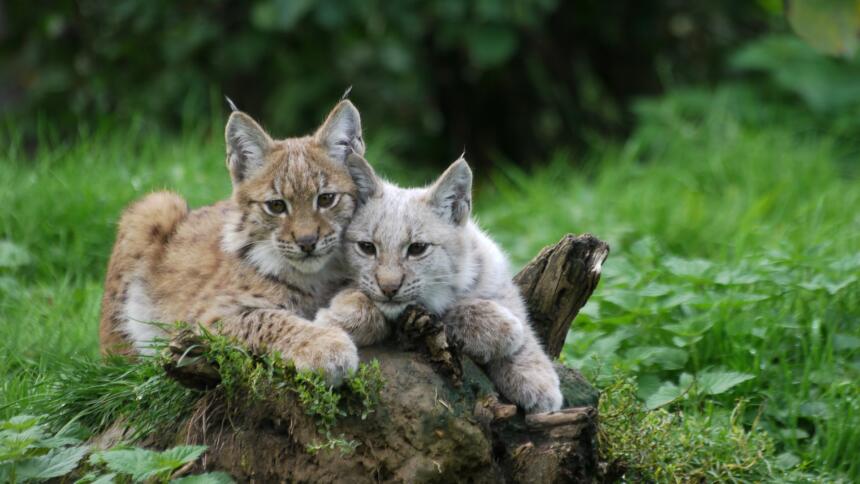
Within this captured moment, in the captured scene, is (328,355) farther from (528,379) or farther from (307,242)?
(528,379)

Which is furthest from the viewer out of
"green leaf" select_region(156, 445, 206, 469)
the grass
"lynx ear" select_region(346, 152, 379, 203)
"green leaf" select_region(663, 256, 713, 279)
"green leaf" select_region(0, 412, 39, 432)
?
"green leaf" select_region(663, 256, 713, 279)

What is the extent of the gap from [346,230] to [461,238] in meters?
0.54

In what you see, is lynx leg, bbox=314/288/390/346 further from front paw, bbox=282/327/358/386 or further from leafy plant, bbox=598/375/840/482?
leafy plant, bbox=598/375/840/482

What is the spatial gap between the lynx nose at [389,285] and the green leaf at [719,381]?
5.77ft

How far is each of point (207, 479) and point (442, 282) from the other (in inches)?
52.6

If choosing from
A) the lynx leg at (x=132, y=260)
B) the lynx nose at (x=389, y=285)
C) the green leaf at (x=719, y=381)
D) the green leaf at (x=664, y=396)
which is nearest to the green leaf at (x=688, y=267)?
the green leaf at (x=719, y=381)

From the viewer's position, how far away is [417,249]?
4.63 meters

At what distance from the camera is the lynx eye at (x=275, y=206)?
465cm

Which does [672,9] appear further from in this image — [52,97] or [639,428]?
[639,428]

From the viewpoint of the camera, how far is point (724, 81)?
10.6m

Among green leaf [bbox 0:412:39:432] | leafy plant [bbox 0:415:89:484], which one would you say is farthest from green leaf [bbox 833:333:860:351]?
green leaf [bbox 0:412:39:432]

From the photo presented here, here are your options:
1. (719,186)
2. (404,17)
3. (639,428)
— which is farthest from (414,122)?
(639,428)

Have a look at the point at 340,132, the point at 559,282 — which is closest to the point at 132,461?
the point at 340,132

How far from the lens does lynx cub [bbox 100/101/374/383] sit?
4.49 meters
